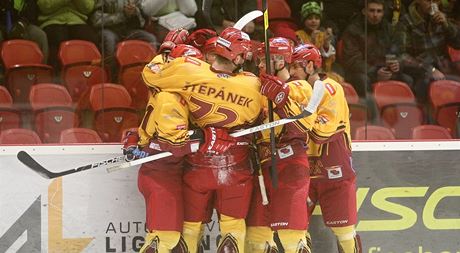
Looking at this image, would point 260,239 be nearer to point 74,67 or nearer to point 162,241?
point 162,241

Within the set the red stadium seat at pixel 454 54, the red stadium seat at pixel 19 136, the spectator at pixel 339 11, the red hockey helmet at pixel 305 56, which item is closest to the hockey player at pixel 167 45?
the red hockey helmet at pixel 305 56

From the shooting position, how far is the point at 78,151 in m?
6.05

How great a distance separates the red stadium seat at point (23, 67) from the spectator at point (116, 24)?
337mm

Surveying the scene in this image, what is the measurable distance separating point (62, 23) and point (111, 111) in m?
0.60

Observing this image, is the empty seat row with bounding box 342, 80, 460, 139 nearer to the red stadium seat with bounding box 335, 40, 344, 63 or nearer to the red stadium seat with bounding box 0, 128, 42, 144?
the red stadium seat with bounding box 335, 40, 344, 63

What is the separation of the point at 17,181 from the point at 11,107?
423 mm

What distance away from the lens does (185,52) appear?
5844 mm

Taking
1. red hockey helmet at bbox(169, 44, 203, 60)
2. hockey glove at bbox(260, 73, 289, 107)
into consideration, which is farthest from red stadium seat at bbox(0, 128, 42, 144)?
hockey glove at bbox(260, 73, 289, 107)

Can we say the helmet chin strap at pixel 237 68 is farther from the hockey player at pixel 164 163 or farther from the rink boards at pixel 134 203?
the rink boards at pixel 134 203

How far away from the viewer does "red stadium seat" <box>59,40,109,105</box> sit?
6.31 m

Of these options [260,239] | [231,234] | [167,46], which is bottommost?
[260,239]

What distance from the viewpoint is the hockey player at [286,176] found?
18.9 ft

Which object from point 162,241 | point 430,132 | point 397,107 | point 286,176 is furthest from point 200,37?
point 430,132

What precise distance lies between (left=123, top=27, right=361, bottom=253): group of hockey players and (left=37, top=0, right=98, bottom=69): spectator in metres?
0.64
